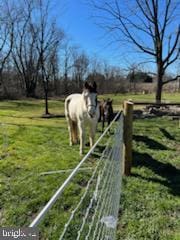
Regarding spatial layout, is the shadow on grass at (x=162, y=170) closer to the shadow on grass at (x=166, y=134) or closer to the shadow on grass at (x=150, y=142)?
the shadow on grass at (x=150, y=142)

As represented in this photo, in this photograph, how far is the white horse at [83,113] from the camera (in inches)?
228

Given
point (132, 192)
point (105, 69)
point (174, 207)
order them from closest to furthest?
point (174, 207), point (132, 192), point (105, 69)

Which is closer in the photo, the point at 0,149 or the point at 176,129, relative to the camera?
the point at 0,149

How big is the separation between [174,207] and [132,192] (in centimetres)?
64

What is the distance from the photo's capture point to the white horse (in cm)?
579

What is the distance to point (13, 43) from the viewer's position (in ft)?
108

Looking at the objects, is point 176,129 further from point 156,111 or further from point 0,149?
point 0,149

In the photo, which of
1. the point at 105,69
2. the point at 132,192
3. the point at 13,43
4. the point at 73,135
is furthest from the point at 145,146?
the point at 105,69

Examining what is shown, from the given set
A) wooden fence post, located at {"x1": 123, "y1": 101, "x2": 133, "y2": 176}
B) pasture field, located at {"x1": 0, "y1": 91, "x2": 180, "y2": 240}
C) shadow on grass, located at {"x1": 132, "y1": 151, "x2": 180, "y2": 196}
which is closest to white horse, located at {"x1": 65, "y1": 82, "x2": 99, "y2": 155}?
pasture field, located at {"x1": 0, "y1": 91, "x2": 180, "y2": 240}

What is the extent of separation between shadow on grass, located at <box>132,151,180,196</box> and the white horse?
1.02 meters

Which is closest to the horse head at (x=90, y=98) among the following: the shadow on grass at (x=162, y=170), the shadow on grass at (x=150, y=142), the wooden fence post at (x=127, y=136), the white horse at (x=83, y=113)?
the white horse at (x=83, y=113)

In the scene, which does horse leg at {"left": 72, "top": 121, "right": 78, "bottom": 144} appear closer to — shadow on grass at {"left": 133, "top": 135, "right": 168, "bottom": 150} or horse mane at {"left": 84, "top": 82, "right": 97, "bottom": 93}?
shadow on grass at {"left": 133, "top": 135, "right": 168, "bottom": 150}

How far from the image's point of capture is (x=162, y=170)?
5.47m

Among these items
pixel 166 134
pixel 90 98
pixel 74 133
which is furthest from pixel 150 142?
pixel 90 98
